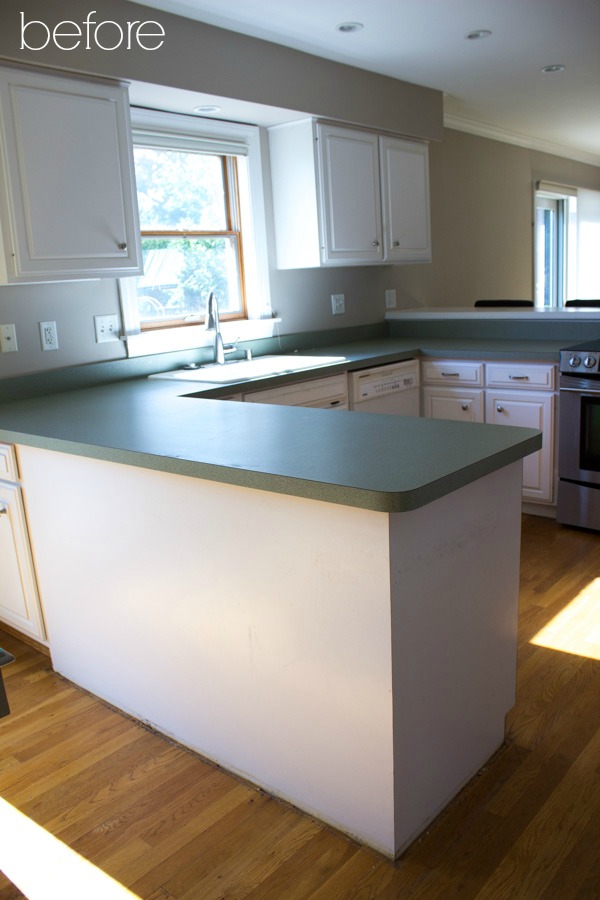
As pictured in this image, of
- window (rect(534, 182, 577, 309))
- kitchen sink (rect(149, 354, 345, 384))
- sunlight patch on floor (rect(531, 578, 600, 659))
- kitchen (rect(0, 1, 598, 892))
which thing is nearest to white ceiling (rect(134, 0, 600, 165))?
kitchen (rect(0, 1, 598, 892))

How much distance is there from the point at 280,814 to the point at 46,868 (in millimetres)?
547

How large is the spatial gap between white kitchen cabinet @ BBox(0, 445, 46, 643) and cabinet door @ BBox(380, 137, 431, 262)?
2.52m

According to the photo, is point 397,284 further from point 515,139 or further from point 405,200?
point 515,139

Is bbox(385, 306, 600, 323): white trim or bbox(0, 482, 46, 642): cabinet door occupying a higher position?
bbox(385, 306, 600, 323): white trim

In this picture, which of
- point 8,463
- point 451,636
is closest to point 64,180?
point 8,463

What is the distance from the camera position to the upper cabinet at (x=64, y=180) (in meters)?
2.47

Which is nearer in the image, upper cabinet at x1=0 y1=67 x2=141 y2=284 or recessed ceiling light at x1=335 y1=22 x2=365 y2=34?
upper cabinet at x1=0 y1=67 x2=141 y2=284

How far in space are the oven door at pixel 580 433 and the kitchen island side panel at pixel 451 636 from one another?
69.4 inches

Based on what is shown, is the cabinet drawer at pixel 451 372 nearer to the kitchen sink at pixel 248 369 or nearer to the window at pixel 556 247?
the kitchen sink at pixel 248 369

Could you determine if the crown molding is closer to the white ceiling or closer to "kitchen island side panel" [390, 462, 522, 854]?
the white ceiling

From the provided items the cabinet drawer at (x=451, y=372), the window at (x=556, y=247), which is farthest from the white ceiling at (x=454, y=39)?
the window at (x=556, y=247)

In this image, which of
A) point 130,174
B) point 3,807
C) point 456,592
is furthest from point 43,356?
point 456,592

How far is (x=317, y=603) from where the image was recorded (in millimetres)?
1684

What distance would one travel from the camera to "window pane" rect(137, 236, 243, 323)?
347 centimetres
